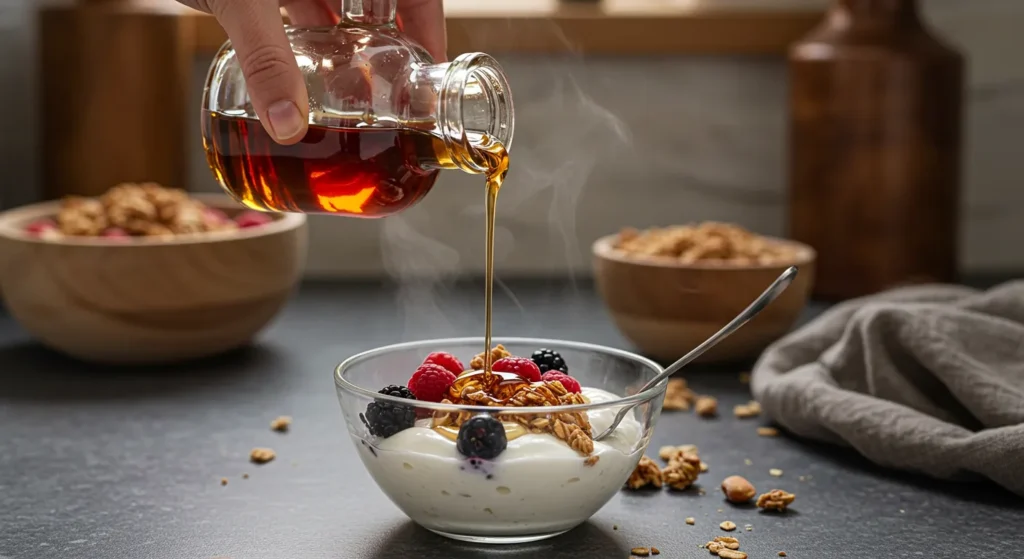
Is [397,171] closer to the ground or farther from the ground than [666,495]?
farther from the ground

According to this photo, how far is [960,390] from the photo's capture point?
3.96 feet

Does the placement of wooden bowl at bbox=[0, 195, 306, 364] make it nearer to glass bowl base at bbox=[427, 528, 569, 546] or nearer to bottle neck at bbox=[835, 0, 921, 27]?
glass bowl base at bbox=[427, 528, 569, 546]

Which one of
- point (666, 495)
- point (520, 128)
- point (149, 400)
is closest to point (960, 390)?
point (666, 495)

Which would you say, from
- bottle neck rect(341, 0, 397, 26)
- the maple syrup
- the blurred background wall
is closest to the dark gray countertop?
the maple syrup

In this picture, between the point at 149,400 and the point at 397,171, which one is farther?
the point at 149,400

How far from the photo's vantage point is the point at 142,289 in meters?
1.45

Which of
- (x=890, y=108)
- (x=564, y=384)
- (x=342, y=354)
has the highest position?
(x=890, y=108)

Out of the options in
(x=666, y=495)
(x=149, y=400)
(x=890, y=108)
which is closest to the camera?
(x=666, y=495)

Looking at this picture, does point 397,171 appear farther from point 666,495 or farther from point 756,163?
point 756,163

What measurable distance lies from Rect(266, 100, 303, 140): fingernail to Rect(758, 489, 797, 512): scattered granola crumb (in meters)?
0.51

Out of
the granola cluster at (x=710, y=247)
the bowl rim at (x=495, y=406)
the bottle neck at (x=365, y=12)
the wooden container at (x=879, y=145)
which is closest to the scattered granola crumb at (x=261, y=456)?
the bowl rim at (x=495, y=406)

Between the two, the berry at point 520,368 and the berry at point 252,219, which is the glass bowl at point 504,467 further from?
the berry at point 252,219

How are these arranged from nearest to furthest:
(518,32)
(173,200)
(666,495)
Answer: (666,495) < (173,200) < (518,32)

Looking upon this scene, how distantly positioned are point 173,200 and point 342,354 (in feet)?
0.97
